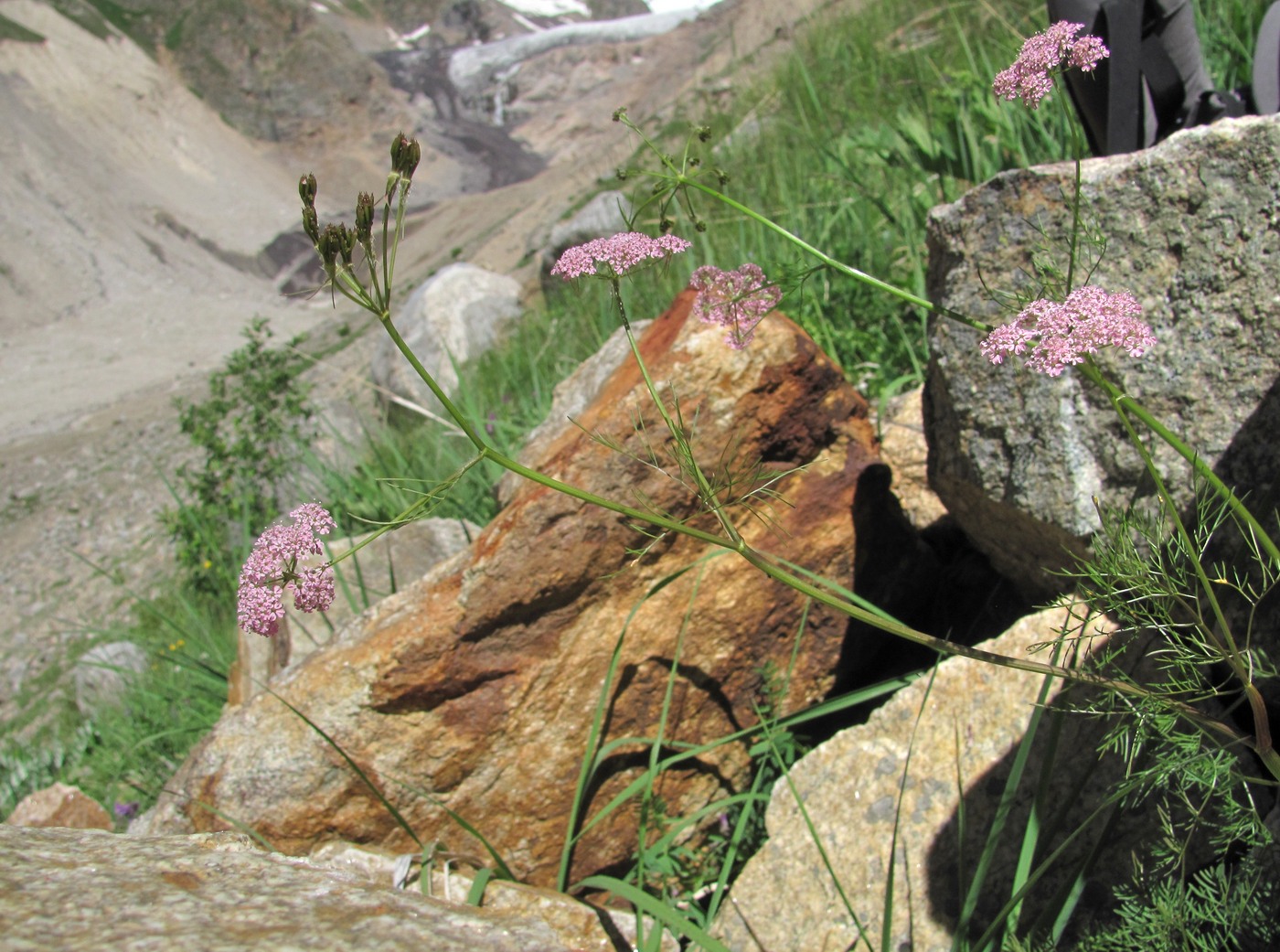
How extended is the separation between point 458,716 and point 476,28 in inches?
1729

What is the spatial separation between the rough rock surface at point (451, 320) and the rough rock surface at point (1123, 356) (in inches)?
271

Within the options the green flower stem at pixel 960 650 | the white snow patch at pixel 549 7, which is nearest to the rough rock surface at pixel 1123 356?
the green flower stem at pixel 960 650

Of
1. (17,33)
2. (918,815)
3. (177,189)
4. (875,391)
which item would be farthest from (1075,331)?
(17,33)

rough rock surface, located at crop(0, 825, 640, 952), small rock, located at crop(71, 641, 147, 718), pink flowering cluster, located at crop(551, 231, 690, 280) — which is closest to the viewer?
rough rock surface, located at crop(0, 825, 640, 952)

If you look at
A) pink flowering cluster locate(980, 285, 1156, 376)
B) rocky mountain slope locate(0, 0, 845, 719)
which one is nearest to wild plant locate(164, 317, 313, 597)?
rocky mountain slope locate(0, 0, 845, 719)

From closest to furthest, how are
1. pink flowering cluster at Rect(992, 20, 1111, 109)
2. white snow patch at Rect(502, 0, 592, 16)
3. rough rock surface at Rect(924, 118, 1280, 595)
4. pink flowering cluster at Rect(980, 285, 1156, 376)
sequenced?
pink flowering cluster at Rect(980, 285, 1156, 376) < pink flowering cluster at Rect(992, 20, 1111, 109) < rough rock surface at Rect(924, 118, 1280, 595) < white snow patch at Rect(502, 0, 592, 16)

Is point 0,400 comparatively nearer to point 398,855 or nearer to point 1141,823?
point 398,855

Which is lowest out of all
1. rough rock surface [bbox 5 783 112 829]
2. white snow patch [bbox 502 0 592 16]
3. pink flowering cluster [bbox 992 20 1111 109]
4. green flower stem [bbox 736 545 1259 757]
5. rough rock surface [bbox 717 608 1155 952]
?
rough rock surface [bbox 5 783 112 829]

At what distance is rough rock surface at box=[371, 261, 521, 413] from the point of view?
9.09m

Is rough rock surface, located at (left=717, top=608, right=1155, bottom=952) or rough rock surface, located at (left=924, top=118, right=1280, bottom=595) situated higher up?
rough rock surface, located at (left=924, top=118, right=1280, bottom=595)

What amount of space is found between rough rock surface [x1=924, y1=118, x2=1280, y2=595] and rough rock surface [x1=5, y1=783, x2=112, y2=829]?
3.50 m

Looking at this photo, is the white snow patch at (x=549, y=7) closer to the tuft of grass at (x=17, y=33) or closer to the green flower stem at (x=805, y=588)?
the tuft of grass at (x=17, y=33)

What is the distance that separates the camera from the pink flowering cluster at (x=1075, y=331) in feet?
3.60

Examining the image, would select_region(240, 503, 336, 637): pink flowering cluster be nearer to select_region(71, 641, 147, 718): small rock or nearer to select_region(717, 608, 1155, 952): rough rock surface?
select_region(717, 608, 1155, 952): rough rock surface
